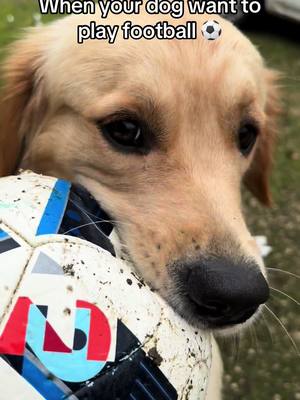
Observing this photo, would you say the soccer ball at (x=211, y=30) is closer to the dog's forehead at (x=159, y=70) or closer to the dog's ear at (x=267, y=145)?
the dog's forehead at (x=159, y=70)

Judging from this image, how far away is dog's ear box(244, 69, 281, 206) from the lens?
10.0 ft

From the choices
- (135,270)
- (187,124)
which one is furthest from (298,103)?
(135,270)

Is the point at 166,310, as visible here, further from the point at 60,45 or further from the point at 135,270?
the point at 60,45

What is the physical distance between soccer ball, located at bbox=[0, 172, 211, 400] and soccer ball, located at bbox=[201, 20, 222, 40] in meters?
0.86

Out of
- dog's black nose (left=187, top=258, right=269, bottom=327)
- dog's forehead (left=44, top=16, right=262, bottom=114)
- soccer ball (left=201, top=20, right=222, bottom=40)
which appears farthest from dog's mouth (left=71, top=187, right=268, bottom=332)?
soccer ball (left=201, top=20, right=222, bottom=40)

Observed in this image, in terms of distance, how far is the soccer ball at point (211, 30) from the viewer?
88.4 inches

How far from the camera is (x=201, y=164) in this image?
6.83 ft

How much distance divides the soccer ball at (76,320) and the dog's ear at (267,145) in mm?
1529

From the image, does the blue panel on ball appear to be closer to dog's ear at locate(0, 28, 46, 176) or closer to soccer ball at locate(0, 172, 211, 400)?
soccer ball at locate(0, 172, 211, 400)

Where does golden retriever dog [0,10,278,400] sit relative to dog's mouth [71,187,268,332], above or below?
above

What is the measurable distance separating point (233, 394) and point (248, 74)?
4.88 ft

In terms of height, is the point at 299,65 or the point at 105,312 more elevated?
the point at 105,312

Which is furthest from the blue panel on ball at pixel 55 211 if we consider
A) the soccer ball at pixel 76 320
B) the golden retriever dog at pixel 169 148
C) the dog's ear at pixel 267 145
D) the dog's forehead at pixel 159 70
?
the dog's ear at pixel 267 145

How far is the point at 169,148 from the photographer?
82.9 inches
